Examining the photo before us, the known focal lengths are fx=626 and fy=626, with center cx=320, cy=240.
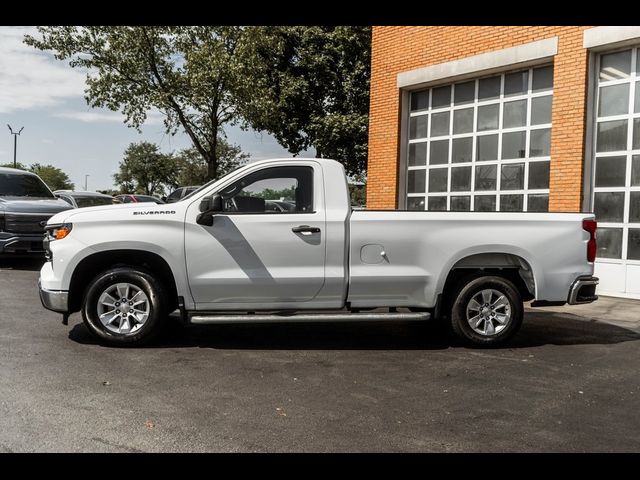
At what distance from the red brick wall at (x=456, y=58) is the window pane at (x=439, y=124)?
792mm

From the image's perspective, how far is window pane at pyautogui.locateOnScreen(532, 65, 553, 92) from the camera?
11.4 meters

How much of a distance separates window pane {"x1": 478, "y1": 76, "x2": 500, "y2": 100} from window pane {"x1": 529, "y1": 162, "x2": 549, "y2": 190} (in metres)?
1.67

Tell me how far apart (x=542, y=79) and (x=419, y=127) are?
2962mm

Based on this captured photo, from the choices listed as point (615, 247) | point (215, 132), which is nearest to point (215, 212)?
point (615, 247)

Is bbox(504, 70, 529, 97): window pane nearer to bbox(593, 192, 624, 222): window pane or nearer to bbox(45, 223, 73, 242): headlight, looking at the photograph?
bbox(593, 192, 624, 222): window pane

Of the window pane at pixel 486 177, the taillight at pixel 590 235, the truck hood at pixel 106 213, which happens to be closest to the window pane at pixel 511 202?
the window pane at pixel 486 177

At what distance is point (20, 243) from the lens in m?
12.5

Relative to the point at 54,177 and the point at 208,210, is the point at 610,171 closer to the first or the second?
the point at 208,210

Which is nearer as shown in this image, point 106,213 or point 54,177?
point 106,213

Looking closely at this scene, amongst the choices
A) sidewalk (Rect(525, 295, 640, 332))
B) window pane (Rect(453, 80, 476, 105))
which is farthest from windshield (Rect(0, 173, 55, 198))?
sidewalk (Rect(525, 295, 640, 332))

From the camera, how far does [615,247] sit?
10.6 metres

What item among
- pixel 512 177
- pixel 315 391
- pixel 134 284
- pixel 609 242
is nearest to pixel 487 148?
pixel 512 177
